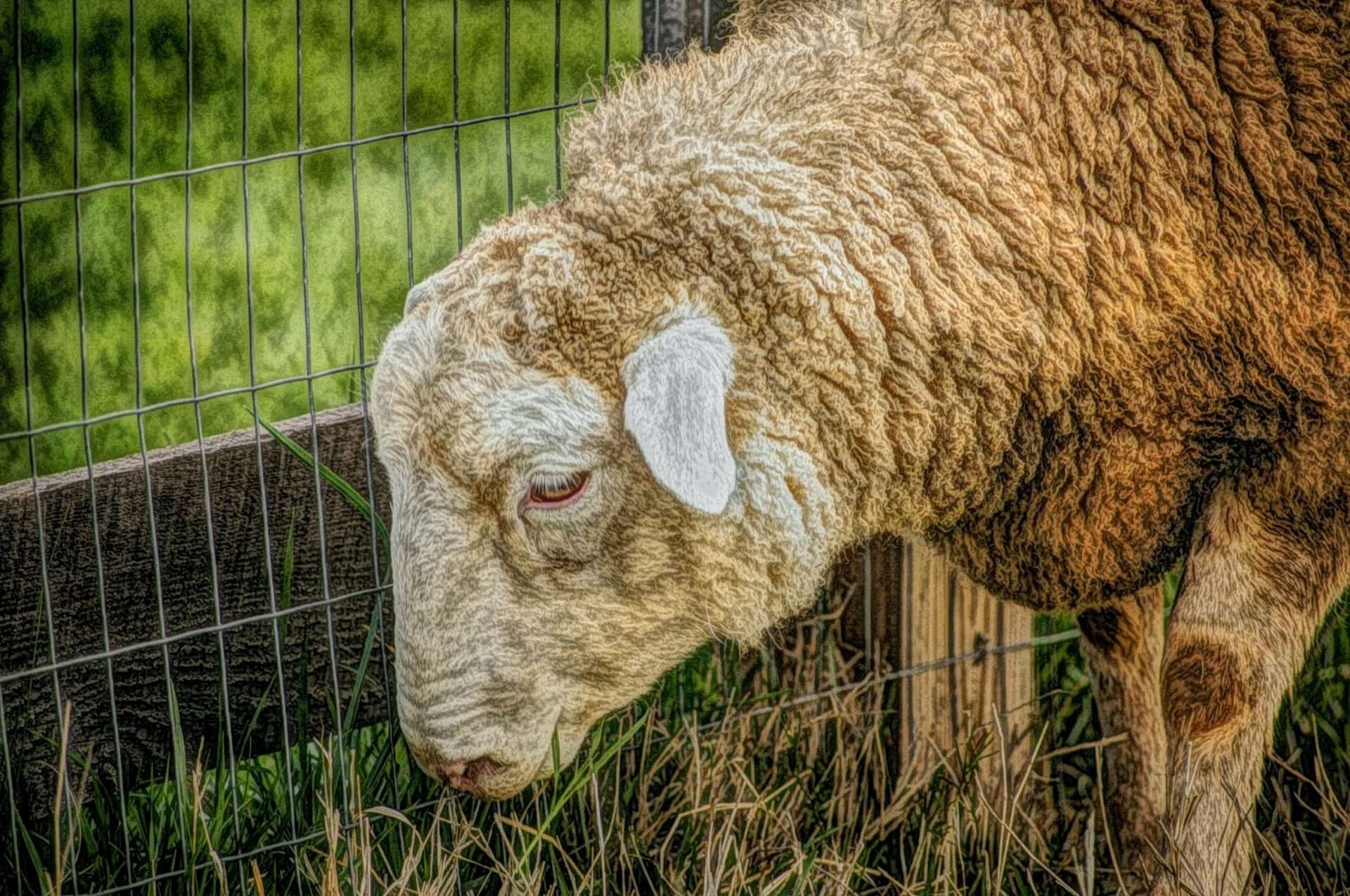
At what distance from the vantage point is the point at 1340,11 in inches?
124

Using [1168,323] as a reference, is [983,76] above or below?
above

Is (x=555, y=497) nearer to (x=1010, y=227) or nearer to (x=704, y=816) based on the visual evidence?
(x=1010, y=227)

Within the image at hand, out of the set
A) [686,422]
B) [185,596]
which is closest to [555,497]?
[686,422]

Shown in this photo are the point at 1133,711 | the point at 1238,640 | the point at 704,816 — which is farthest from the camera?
the point at 1133,711

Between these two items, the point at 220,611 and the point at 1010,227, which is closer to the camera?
the point at 1010,227

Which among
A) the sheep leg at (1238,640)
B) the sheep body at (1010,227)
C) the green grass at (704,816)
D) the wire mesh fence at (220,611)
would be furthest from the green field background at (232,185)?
the sheep leg at (1238,640)

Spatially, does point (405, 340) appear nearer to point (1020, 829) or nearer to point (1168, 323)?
point (1168, 323)

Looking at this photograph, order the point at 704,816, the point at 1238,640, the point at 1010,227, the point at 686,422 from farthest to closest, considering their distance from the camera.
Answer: the point at 704,816, the point at 1238,640, the point at 1010,227, the point at 686,422

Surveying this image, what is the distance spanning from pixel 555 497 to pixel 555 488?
16 millimetres

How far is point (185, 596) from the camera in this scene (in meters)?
3.96

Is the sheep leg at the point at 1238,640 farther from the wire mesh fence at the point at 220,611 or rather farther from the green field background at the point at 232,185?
the green field background at the point at 232,185

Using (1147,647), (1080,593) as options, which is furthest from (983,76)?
(1147,647)

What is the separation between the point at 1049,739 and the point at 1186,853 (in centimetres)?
123

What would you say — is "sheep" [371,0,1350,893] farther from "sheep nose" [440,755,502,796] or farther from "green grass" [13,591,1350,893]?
"green grass" [13,591,1350,893]
